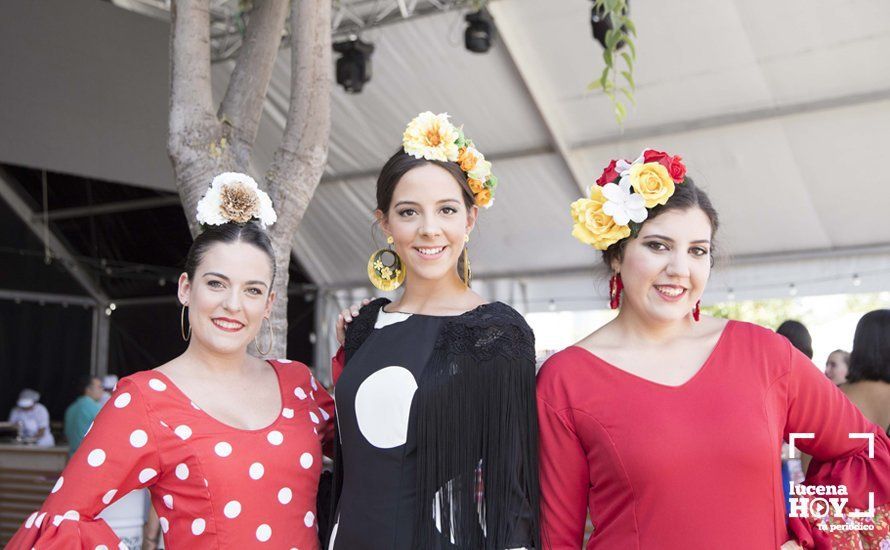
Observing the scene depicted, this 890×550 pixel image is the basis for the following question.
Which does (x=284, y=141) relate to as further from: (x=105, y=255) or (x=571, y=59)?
(x=105, y=255)

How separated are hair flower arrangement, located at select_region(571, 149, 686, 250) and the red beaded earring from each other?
84 millimetres

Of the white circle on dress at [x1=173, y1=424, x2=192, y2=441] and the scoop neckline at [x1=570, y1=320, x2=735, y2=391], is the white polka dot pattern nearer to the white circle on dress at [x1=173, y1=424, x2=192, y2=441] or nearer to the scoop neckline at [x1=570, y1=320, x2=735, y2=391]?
the white circle on dress at [x1=173, y1=424, x2=192, y2=441]

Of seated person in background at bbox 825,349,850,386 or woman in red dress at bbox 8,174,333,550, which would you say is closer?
woman in red dress at bbox 8,174,333,550

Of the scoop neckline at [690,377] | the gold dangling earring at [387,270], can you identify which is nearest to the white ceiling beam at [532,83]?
the gold dangling earring at [387,270]

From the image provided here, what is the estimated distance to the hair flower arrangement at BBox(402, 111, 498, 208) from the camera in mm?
1936

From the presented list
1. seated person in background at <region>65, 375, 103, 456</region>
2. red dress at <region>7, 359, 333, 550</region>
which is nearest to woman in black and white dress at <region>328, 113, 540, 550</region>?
red dress at <region>7, 359, 333, 550</region>

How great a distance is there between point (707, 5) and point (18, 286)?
988 cm

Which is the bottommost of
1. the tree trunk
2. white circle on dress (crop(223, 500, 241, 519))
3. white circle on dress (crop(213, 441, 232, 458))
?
white circle on dress (crop(223, 500, 241, 519))

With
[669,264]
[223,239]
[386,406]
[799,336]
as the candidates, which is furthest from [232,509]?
[799,336]

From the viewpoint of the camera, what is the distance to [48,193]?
11.8 meters

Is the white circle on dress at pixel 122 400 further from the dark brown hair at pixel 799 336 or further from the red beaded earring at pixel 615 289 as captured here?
the dark brown hair at pixel 799 336

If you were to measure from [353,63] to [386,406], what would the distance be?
20.7 feet

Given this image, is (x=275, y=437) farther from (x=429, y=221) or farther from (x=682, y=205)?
(x=682, y=205)

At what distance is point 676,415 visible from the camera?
65.9 inches
